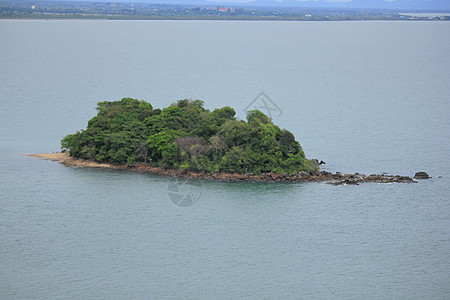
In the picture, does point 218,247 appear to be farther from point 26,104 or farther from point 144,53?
point 144,53

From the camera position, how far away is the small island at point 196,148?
146 feet

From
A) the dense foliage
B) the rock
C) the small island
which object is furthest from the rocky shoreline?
the rock

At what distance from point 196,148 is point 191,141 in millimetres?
1034

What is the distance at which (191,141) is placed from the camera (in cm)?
4609

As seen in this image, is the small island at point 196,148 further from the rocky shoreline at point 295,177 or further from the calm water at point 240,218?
the calm water at point 240,218

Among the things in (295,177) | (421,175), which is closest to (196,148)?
(295,177)

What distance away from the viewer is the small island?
44.5 meters

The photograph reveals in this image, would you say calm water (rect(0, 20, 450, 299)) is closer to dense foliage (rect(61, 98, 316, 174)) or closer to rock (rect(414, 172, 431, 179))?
rock (rect(414, 172, 431, 179))

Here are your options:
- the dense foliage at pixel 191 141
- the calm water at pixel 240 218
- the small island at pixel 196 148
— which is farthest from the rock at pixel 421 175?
the dense foliage at pixel 191 141

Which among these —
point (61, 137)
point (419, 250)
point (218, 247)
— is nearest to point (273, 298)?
point (218, 247)

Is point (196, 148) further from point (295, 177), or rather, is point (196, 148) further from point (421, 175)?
point (421, 175)

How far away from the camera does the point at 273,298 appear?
1179 inches

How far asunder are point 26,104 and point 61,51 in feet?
192

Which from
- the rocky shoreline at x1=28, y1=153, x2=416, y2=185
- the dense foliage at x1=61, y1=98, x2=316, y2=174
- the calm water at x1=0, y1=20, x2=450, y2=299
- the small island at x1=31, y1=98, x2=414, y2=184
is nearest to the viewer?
the calm water at x1=0, y1=20, x2=450, y2=299
